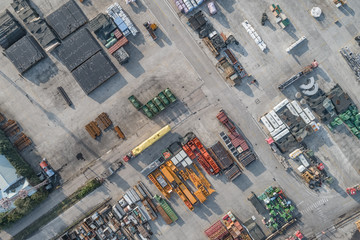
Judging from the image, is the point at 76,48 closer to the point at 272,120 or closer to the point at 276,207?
the point at 272,120

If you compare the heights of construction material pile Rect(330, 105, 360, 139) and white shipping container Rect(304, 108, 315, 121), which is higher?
white shipping container Rect(304, 108, 315, 121)

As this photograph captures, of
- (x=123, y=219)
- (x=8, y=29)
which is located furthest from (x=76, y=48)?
(x=123, y=219)

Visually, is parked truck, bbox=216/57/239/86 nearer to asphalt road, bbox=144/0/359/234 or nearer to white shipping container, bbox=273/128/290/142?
asphalt road, bbox=144/0/359/234

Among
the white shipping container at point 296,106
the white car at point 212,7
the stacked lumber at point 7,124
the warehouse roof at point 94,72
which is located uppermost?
the stacked lumber at point 7,124

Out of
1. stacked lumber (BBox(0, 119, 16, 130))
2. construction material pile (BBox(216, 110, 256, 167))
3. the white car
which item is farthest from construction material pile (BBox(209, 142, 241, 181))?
stacked lumber (BBox(0, 119, 16, 130))

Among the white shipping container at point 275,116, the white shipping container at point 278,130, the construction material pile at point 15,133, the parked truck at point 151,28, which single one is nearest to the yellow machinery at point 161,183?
the white shipping container at point 278,130

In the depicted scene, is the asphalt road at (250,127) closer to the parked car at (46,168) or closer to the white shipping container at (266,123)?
the white shipping container at (266,123)
